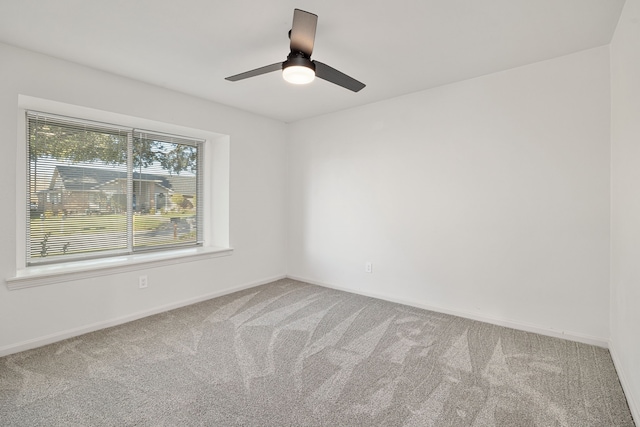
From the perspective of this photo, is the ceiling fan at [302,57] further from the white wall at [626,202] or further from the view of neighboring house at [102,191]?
the view of neighboring house at [102,191]

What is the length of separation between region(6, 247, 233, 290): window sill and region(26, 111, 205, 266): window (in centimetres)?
20

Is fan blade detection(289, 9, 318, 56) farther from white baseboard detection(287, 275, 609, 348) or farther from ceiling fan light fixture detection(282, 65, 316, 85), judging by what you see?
white baseboard detection(287, 275, 609, 348)

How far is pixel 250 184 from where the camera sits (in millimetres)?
4422

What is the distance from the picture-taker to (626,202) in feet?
6.68

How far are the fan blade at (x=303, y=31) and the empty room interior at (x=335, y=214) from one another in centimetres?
2

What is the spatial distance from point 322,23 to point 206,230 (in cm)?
316

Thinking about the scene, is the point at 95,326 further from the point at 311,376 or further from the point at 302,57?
the point at 302,57

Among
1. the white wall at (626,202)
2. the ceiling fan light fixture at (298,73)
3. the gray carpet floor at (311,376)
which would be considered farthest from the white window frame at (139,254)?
the white wall at (626,202)

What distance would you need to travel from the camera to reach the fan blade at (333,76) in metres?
2.15

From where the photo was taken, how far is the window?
2.97m

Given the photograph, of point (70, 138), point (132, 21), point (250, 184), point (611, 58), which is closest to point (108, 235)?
point (70, 138)

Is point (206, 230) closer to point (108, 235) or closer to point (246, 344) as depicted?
point (108, 235)

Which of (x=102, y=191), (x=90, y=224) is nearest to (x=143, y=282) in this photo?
(x=90, y=224)

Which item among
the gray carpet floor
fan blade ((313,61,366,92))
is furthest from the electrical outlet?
fan blade ((313,61,366,92))
